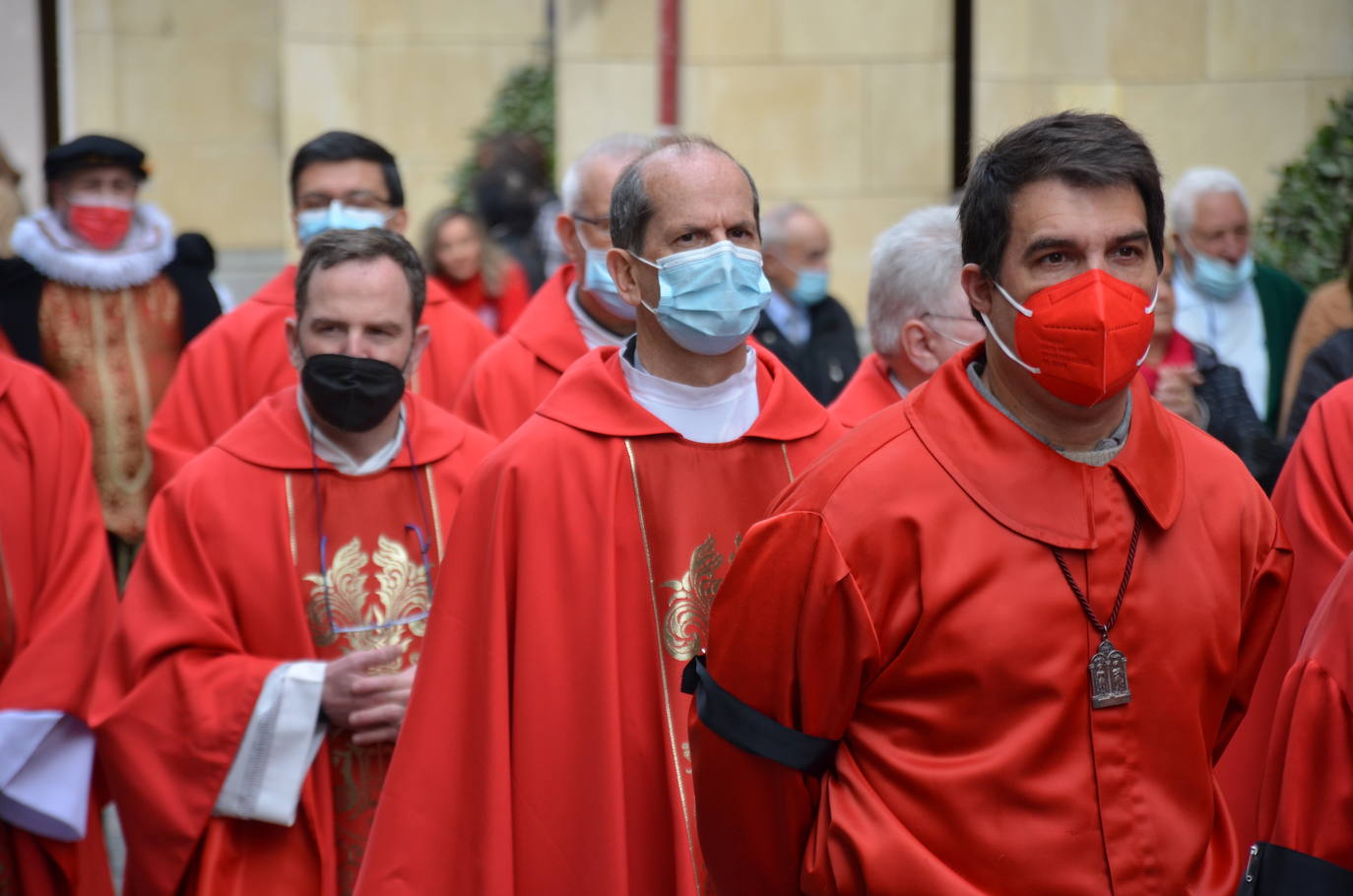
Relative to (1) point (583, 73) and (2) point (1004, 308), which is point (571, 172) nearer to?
(2) point (1004, 308)

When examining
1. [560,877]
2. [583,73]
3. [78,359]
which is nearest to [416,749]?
[560,877]

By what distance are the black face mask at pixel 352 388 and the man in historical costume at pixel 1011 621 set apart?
72.0 inches

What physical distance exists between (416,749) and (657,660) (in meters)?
0.50

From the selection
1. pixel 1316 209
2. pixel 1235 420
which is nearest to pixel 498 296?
pixel 1316 209

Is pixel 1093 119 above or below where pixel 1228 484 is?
above

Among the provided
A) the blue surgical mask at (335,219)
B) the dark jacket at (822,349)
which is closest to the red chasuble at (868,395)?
the blue surgical mask at (335,219)

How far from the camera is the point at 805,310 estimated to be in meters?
8.54

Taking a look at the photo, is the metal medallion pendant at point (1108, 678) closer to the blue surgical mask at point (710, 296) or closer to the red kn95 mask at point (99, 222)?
the blue surgical mask at point (710, 296)

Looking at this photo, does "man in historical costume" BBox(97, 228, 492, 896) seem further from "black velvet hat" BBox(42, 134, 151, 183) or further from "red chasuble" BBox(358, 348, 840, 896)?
"black velvet hat" BBox(42, 134, 151, 183)

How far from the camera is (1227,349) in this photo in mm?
7637

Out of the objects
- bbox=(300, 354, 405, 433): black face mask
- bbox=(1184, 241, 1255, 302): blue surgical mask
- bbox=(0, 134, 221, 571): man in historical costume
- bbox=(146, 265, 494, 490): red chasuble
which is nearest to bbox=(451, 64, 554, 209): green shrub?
bbox=(1184, 241, 1255, 302): blue surgical mask

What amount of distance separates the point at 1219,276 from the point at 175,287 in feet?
13.4

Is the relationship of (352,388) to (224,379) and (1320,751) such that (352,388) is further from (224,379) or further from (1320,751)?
(1320,751)

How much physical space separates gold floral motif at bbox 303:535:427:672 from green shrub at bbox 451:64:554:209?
506 inches
